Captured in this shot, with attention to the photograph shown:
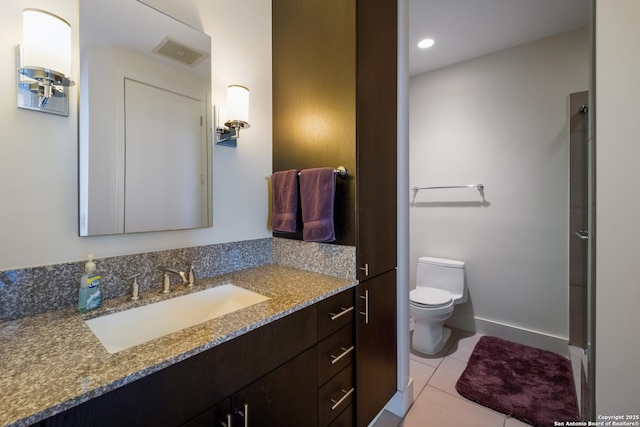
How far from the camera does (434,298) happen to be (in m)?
2.19

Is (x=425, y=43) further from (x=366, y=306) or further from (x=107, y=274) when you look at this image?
(x=107, y=274)

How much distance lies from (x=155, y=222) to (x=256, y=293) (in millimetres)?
546

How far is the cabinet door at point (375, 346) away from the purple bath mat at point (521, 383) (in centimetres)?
67

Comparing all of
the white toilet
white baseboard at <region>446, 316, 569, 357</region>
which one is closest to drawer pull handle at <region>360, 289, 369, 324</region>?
the white toilet

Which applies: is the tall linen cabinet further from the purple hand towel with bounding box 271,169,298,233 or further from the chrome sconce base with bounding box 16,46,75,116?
the chrome sconce base with bounding box 16,46,75,116

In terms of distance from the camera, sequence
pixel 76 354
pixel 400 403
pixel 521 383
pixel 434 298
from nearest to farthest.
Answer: pixel 76 354 → pixel 400 403 → pixel 521 383 → pixel 434 298

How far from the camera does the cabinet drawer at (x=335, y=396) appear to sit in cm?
108

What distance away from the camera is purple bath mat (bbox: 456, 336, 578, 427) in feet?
5.13

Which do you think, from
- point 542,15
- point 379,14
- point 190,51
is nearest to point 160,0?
point 190,51

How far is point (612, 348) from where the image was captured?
3.11 feet

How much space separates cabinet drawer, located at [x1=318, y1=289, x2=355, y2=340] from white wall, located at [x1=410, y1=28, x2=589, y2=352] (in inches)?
71.0

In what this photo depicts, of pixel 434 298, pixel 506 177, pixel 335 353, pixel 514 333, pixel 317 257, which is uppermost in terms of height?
pixel 506 177

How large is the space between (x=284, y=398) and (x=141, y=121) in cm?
124

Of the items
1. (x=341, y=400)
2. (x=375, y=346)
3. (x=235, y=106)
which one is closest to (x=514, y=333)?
(x=375, y=346)
